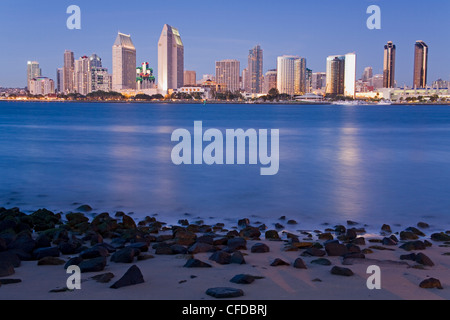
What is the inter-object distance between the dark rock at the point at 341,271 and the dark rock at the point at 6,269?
11.4 feet

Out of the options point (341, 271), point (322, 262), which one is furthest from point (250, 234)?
point (341, 271)

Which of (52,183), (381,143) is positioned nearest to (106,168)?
(52,183)

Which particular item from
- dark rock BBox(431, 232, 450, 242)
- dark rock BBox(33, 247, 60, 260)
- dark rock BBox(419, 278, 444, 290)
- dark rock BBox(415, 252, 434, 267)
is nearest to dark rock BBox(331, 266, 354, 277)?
dark rock BBox(419, 278, 444, 290)

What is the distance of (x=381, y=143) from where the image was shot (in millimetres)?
31562

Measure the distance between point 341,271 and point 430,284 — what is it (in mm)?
896

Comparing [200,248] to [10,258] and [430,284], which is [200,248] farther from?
[430,284]

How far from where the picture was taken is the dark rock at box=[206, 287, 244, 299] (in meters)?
4.52

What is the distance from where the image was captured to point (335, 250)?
6305 mm

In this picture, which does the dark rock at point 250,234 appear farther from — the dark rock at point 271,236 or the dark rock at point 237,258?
the dark rock at point 237,258

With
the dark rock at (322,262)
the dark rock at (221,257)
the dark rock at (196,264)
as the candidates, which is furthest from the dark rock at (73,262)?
the dark rock at (322,262)

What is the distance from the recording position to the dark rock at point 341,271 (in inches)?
209

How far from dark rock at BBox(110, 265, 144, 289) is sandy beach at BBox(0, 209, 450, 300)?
0.05 meters
